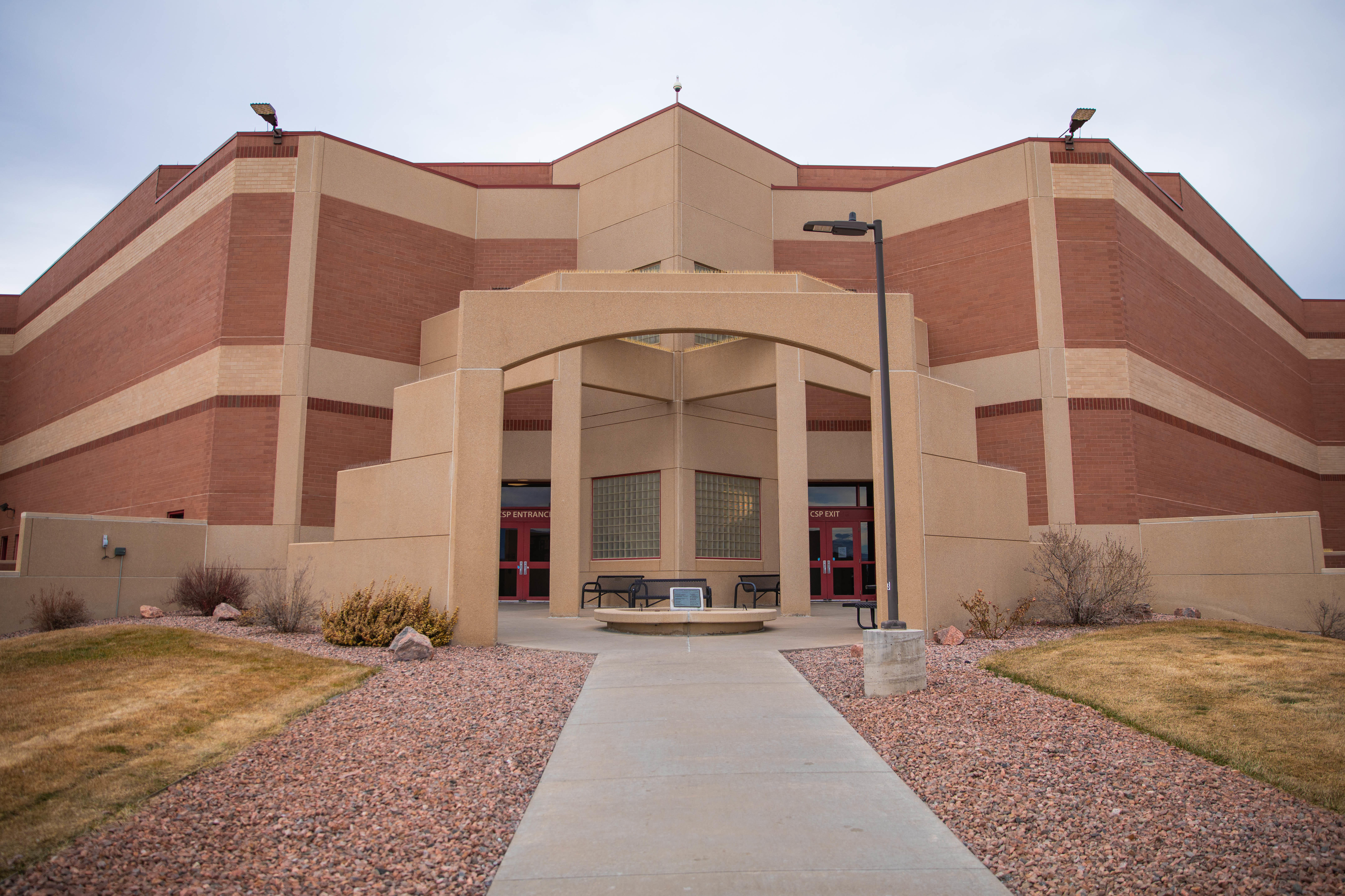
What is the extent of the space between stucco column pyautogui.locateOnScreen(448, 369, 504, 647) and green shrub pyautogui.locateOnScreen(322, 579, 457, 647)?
1.12 feet

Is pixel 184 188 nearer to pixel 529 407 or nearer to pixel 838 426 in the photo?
pixel 529 407

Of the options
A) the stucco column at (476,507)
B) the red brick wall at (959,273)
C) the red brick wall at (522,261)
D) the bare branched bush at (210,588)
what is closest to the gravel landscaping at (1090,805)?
the stucco column at (476,507)

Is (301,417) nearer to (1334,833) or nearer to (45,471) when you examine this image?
(45,471)

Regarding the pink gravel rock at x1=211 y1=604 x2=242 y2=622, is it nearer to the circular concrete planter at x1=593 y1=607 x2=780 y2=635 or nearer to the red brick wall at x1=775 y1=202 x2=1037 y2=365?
the circular concrete planter at x1=593 y1=607 x2=780 y2=635

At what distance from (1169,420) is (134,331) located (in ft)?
99.1

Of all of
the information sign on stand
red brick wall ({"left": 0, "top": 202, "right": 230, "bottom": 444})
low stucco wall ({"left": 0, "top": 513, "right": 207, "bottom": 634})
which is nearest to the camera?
the information sign on stand

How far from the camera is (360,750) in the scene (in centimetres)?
754

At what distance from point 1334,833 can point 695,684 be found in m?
6.16

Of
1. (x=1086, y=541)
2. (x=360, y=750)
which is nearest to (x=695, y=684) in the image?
(x=360, y=750)

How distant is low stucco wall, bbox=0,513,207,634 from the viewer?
18.1 meters

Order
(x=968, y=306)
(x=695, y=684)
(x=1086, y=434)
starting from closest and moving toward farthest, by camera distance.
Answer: (x=695, y=684)
(x=1086, y=434)
(x=968, y=306)

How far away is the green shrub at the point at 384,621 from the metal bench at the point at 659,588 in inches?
265

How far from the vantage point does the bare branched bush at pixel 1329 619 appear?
15812 millimetres

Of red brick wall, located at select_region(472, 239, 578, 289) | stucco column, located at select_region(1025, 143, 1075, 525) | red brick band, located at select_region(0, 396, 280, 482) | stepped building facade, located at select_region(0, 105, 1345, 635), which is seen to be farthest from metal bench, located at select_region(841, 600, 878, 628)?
red brick band, located at select_region(0, 396, 280, 482)
